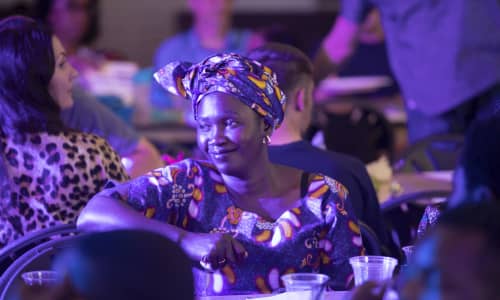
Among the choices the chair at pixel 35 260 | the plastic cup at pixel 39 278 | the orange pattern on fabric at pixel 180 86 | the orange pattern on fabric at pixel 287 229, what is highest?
the orange pattern on fabric at pixel 180 86

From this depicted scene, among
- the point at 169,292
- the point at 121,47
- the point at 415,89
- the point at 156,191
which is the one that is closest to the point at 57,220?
the point at 156,191

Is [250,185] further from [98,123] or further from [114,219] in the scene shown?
[98,123]

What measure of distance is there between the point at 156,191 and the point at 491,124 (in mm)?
1136

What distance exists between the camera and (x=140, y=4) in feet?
32.5

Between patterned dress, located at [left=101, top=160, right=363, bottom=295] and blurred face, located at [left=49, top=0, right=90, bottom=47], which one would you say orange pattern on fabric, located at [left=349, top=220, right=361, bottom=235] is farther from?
blurred face, located at [left=49, top=0, right=90, bottom=47]

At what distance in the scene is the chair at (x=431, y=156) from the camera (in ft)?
14.2

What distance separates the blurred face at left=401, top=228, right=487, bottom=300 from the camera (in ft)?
3.69

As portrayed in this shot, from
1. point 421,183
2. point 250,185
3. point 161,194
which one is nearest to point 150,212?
point 161,194

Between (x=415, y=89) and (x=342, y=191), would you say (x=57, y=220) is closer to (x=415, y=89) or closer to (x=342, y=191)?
(x=342, y=191)

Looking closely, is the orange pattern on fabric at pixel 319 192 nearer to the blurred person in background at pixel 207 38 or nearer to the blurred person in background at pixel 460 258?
the blurred person in background at pixel 460 258

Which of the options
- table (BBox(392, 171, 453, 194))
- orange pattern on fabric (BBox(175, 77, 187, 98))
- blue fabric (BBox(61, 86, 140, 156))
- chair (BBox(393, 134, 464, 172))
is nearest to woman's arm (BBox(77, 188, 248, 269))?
orange pattern on fabric (BBox(175, 77, 187, 98))

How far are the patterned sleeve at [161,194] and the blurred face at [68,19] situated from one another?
360 cm

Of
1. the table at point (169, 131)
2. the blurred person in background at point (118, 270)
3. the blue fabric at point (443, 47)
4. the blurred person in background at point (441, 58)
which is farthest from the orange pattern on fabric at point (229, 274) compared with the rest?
the table at point (169, 131)

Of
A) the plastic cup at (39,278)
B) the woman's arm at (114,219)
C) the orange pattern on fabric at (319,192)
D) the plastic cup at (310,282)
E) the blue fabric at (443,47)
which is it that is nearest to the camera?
the plastic cup at (39,278)
